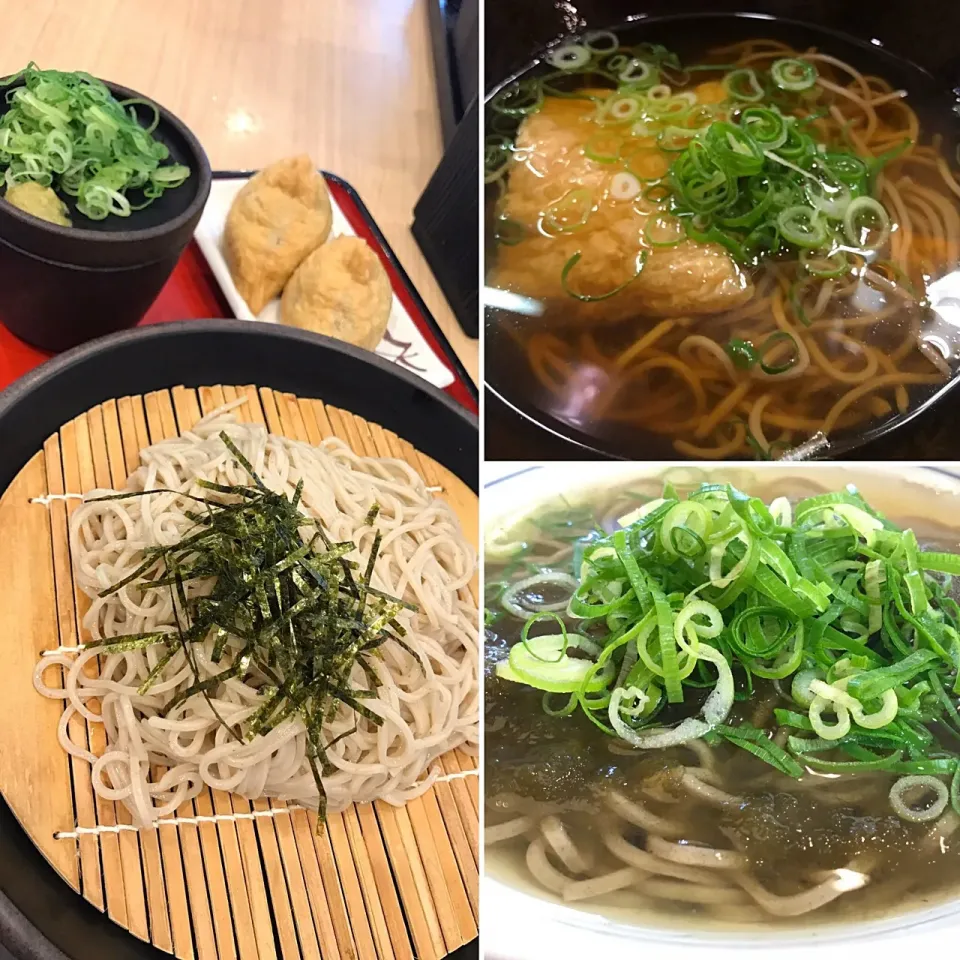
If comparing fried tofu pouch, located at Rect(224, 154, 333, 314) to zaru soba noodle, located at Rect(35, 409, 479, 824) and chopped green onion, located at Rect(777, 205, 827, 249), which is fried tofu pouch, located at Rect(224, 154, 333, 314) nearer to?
zaru soba noodle, located at Rect(35, 409, 479, 824)

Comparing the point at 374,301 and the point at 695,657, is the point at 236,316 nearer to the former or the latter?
the point at 374,301

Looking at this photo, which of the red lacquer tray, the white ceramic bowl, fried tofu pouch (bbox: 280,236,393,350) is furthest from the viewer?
fried tofu pouch (bbox: 280,236,393,350)

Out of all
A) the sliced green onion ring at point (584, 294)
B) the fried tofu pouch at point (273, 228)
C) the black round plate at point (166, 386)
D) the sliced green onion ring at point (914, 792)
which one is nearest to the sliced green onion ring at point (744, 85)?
the sliced green onion ring at point (584, 294)

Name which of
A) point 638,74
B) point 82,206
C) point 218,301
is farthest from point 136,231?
point 638,74

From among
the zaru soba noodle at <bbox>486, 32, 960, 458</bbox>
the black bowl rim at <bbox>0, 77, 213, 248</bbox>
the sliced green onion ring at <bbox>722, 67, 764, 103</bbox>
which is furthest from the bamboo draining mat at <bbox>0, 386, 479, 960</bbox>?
the sliced green onion ring at <bbox>722, 67, 764, 103</bbox>

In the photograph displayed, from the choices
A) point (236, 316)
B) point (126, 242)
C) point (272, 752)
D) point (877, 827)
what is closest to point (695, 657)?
point (877, 827)

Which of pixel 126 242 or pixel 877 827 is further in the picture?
pixel 126 242
